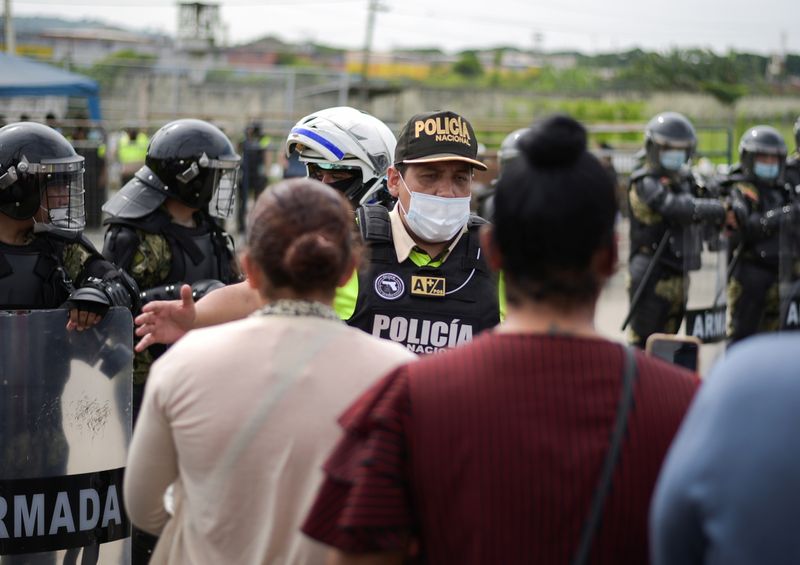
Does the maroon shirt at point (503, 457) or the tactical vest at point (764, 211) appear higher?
the maroon shirt at point (503, 457)

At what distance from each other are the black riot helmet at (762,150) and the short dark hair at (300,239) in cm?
731

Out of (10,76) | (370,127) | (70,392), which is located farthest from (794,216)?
(10,76)

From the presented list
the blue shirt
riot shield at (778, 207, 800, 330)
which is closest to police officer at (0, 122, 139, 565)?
the blue shirt

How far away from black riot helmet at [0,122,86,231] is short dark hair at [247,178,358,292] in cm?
217

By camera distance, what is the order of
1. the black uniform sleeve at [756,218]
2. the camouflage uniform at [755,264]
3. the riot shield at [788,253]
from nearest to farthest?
1. the riot shield at [788,253]
2. the black uniform sleeve at [756,218]
3. the camouflage uniform at [755,264]

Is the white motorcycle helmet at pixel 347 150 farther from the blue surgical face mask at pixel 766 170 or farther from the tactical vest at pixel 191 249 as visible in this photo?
the blue surgical face mask at pixel 766 170

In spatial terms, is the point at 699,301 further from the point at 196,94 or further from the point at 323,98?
the point at 196,94

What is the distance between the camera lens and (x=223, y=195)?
16.5ft

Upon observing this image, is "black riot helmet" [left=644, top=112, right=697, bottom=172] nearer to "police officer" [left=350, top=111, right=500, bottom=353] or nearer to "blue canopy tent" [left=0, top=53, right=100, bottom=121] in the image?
"police officer" [left=350, top=111, right=500, bottom=353]

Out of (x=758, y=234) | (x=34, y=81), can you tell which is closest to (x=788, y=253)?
(x=758, y=234)

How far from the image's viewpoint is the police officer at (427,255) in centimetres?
353

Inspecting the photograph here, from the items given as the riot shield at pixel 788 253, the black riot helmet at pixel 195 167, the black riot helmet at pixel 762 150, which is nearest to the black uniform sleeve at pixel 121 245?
the black riot helmet at pixel 195 167

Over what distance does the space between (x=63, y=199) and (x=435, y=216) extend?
1.46m

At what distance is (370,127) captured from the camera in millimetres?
4438
